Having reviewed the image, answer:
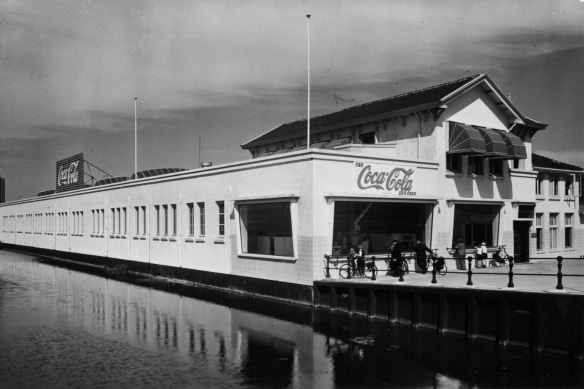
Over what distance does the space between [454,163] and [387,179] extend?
229 inches

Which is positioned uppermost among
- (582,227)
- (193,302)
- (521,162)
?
(521,162)

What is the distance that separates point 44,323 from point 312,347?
10240 millimetres

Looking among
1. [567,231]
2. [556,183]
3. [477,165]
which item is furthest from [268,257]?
[567,231]

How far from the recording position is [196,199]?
31859 mm

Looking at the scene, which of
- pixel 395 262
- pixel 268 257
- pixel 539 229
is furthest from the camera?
pixel 539 229

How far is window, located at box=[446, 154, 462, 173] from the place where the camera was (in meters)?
28.7

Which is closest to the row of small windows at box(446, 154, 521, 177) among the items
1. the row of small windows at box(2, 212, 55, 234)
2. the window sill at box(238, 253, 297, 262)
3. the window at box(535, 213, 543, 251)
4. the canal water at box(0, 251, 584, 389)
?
the window at box(535, 213, 543, 251)

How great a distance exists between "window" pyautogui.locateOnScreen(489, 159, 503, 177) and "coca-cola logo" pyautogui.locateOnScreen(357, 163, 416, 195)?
22.7 feet

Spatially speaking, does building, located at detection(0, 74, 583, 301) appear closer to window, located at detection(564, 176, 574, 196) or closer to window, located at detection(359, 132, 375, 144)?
window, located at detection(359, 132, 375, 144)

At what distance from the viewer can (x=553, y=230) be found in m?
41.9

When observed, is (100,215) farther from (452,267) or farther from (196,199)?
(452,267)

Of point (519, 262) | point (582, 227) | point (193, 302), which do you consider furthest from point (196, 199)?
point (582, 227)

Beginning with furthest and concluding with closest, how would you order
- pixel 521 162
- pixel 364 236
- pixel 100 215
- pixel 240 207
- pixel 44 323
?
pixel 100 215 → pixel 521 162 → pixel 240 207 → pixel 364 236 → pixel 44 323

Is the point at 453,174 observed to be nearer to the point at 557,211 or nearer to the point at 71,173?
the point at 557,211
